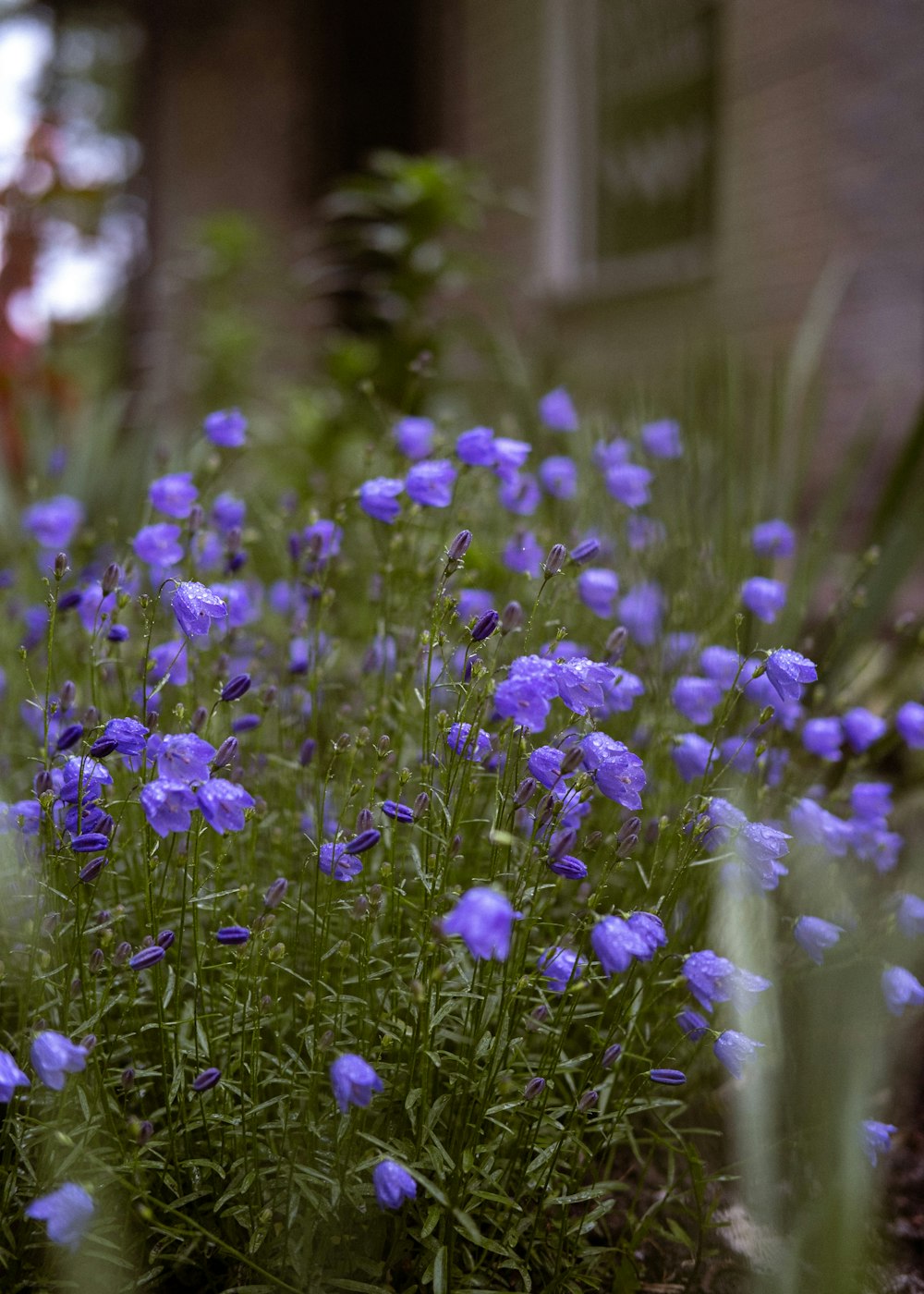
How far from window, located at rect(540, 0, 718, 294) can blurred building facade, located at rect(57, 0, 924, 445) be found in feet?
0.03

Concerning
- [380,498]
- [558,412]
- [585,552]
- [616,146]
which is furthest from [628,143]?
[585,552]

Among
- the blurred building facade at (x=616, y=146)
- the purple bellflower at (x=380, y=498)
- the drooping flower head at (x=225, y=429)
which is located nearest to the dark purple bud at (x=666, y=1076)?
the purple bellflower at (x=380, y=498)

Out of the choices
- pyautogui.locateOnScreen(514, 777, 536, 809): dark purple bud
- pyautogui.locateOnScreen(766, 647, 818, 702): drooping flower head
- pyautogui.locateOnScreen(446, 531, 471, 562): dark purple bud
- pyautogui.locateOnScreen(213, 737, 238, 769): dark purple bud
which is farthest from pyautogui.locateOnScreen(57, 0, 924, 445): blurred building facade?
pyautogui.locateOnScreen(213, 737, 238, 769): dark purple bud

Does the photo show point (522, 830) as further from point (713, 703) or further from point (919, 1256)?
point (919, 1256)

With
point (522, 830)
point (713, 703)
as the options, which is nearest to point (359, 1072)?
point (522, 830)

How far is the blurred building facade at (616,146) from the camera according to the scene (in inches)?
177

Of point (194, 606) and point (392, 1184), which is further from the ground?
point (194, 606)

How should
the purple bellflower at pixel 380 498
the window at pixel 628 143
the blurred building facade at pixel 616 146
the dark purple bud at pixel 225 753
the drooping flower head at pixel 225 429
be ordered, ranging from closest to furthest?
the dark purple bud at pixel 225 753, the purple bellflower at pixel 380 498, the drooping flower head at pixel 225 429, the blurred building facade at pixel 616 146, the window at pixel 628 143

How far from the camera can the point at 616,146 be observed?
5727 mm

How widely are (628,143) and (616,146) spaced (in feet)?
0.25

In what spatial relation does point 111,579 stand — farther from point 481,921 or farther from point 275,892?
point 481,921

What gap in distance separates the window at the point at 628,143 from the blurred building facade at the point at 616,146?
10 mm

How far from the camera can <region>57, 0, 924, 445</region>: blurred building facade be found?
4500mm

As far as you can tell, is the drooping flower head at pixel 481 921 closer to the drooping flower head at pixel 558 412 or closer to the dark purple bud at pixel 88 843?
the dark purple bud at pixel 88 843
